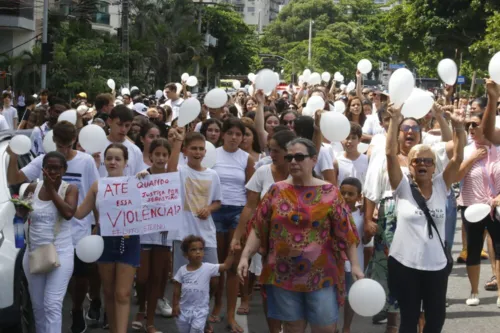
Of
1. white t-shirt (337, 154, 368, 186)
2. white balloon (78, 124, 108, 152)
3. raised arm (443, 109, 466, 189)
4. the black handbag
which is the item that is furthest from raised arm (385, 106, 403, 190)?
white balloon (78, 124, 108, 152)

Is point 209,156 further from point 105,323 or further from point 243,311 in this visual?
point 105,323

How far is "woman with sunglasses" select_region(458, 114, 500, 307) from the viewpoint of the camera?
8.65 metres

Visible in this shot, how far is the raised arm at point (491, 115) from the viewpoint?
695 centimetres

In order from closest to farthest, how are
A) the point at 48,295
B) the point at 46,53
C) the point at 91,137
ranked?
the point at 48,295, the point at 91,137, the point at 46,53

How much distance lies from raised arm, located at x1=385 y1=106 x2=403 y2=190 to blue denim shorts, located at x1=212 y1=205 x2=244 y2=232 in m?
2.23

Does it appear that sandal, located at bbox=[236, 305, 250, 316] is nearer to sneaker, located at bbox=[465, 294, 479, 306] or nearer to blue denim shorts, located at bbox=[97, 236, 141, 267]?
blue denim shorts, located at bbox=[97, 236, 141, 267]

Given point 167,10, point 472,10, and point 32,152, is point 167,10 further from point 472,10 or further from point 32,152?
point 32,152

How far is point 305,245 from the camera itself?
5.64 m

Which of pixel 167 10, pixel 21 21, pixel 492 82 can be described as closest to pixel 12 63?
pixel 21 21

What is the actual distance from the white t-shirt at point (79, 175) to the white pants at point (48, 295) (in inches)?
26.9

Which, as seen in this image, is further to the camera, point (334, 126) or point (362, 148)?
point (362, 148)

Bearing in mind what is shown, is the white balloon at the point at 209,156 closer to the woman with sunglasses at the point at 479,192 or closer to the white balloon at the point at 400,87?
the white balloon at the point at 400,87

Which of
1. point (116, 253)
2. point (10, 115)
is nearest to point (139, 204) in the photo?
point (116, 253)

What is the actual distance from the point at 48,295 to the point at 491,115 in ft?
12.6
